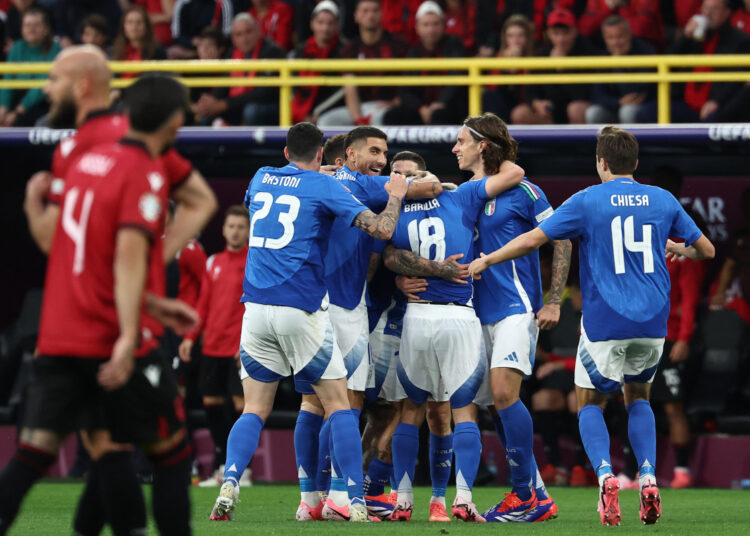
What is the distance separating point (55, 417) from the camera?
14.2 feet

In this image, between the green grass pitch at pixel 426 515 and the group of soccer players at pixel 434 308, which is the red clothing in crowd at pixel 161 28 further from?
the group of soccer players at pixel 434 308

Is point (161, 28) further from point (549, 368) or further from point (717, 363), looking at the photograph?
point (717, 363)

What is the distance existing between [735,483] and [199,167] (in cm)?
575

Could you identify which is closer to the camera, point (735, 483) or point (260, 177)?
point (260, 177)

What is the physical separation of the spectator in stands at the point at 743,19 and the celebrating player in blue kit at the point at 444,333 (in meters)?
5.03

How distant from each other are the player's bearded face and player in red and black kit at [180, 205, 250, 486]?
661 cm

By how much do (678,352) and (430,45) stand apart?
3.66m

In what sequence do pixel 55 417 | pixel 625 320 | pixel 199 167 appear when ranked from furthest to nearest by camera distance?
pixel 199 167 < pixel 625 320 < pixel 55 417

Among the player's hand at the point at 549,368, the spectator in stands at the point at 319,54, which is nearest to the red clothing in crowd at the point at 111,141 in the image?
the player's hand at the point at 549,368

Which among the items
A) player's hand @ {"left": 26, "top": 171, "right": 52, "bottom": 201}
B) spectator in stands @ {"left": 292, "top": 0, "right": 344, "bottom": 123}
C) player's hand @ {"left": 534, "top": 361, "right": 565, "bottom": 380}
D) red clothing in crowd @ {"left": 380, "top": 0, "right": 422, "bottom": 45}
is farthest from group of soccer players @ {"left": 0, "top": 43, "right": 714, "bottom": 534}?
red clothing in crowd @ {"left": 380, "top": 0, "right": 422, "bottom": 45}

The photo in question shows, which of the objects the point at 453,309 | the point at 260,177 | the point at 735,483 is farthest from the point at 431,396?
the point at 735,483

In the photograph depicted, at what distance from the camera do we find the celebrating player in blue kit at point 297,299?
22.7 feet

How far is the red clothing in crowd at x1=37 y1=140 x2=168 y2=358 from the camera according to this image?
428 centimetres

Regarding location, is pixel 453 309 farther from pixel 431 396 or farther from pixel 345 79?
pixel 345 79
